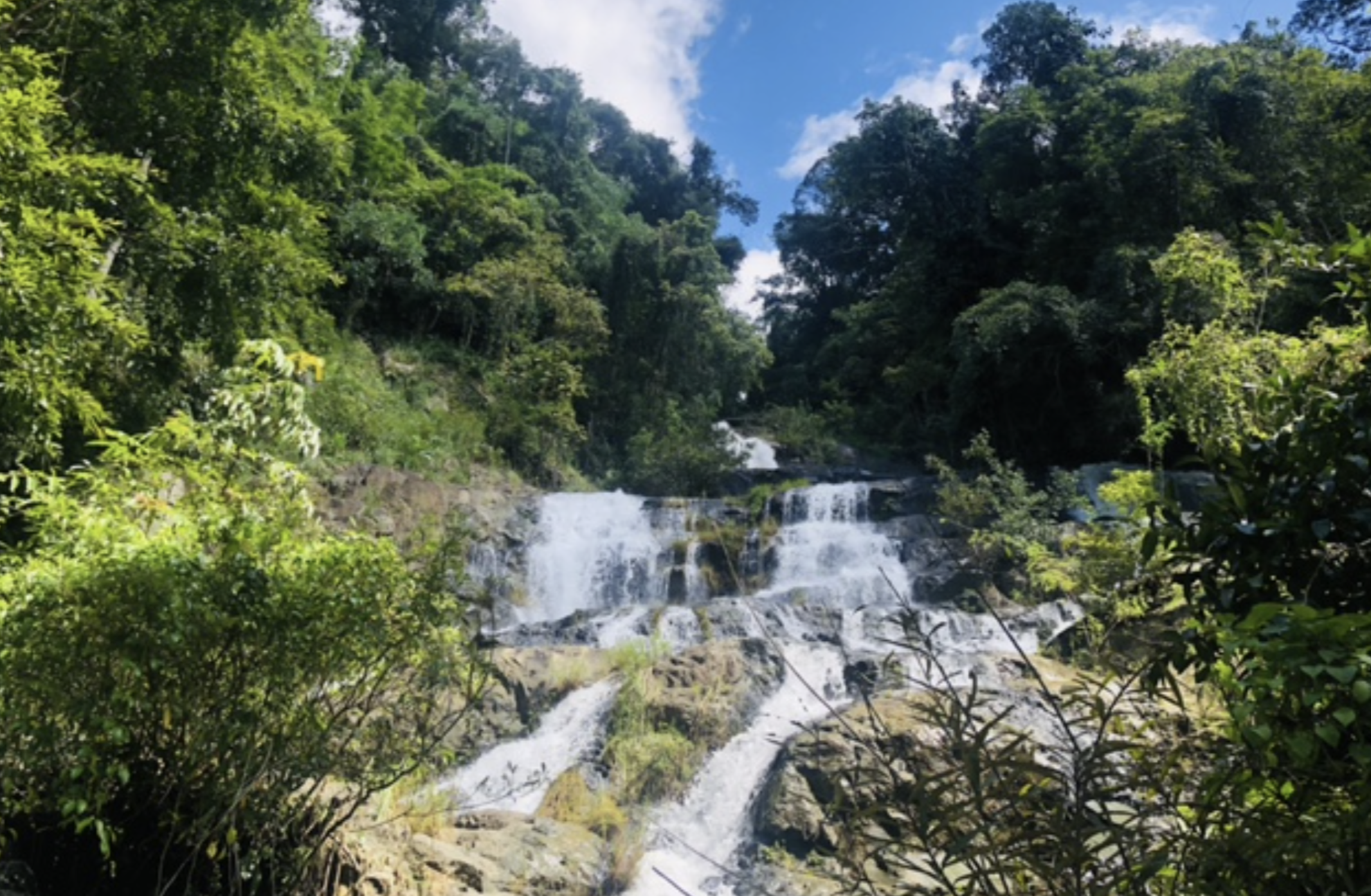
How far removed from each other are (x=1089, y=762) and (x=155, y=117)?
7.70 meters

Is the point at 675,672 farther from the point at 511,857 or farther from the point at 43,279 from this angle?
the point at 43,279

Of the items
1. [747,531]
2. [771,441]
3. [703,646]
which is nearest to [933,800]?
[703,646]

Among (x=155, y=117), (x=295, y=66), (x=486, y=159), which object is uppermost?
(x=486, y=159)

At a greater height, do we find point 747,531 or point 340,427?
point 340,427

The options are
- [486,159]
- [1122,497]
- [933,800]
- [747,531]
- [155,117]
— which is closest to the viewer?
[933,800]

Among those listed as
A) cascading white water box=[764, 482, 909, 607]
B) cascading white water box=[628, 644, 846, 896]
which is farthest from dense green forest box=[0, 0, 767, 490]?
cascading white water box=[764, 482, 909, 607]

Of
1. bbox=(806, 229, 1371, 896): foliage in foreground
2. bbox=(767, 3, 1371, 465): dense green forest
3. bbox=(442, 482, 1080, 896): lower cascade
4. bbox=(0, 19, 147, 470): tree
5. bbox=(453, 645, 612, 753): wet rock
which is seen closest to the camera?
bbox=(806, 229, 1371, 896): foliage in foreground

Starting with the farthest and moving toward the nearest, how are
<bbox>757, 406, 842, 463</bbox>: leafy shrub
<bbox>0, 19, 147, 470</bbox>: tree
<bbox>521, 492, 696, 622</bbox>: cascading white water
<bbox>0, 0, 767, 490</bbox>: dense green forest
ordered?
<bbox>757, 406, 842, 463</bbox>: leafy shrub
<bbox>521, 492, 696, 622</bbox>: cascading white water
<bbox>0, 0, 767, 490</bbox>: dense green forest
<bbox>0, 19, 147, 470</bbox>: tree

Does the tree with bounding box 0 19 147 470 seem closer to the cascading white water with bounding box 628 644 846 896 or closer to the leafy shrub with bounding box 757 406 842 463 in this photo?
the cascading white water with bounding box 628 644 846 896

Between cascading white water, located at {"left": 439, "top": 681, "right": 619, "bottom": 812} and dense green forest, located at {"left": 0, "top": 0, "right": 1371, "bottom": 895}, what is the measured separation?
46 centimetres

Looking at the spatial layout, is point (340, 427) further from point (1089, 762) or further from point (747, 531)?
point (1089, 762)

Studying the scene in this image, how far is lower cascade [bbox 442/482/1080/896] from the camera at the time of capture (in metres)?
6.56

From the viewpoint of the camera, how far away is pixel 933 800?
129 centimetres

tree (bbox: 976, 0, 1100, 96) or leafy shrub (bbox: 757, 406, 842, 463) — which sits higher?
tree (bbox: 976, 0, 1100, 96)
